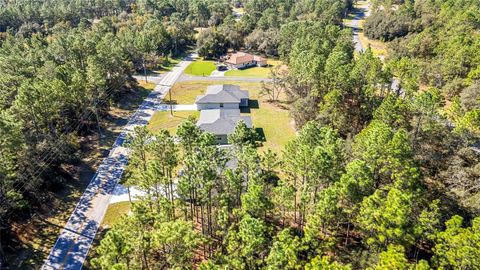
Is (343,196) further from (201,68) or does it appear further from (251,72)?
(201,68)

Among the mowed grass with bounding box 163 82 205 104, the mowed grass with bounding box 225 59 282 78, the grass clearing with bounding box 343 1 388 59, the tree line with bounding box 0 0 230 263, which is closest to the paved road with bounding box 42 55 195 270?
the tree line with bounding box 0 0 230 263

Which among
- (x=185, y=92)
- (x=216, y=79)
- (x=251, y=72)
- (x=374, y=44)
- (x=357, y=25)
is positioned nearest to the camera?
(x=185, y=92)

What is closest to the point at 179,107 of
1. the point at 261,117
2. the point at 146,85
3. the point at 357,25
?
the point at 146,85

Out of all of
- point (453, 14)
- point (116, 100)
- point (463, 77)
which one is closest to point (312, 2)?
point (453, 14)

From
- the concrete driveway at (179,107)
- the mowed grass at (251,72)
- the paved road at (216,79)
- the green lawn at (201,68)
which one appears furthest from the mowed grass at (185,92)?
the mowed grass at (251,72)

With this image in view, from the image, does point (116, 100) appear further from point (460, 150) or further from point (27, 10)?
point (27, 10)
